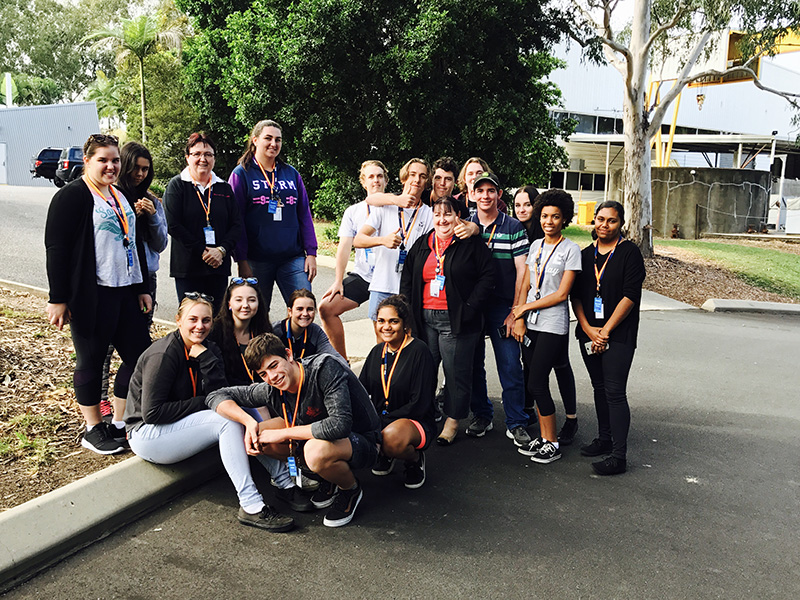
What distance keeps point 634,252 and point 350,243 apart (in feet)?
7.28

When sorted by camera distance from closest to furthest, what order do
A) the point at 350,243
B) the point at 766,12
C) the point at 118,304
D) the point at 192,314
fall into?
the point at 192,314 < the point at 118,304 < the point at 350,243 < the point at 766,12

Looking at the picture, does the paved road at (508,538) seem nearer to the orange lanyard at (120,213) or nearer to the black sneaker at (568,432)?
the black sneaker at (568,432)

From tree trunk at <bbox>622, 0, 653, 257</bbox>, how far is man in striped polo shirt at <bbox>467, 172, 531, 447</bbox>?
11.8 m

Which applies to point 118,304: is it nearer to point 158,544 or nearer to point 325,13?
point 158,544

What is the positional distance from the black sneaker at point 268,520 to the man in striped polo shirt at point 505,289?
6.45 ft

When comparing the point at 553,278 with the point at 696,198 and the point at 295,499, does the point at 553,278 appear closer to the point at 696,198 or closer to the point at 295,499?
the point at 295,499

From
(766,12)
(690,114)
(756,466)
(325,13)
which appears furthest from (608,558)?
(690,114)

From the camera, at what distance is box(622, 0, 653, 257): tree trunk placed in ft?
53.6

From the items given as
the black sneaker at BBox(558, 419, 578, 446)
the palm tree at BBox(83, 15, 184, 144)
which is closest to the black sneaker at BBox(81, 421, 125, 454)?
the black sneaker at BBox(558, 419, 578, 446)

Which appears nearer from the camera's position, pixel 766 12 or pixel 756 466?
pixel 756 466

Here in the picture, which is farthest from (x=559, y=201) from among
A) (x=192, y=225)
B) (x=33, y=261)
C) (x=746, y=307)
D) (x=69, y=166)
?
(x=69, y=166)

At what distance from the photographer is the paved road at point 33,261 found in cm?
989

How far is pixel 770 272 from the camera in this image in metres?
16.7

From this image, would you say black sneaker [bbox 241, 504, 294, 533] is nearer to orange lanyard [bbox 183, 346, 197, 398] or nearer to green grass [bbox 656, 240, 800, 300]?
orange lanyard [bbox 183, 346, 197, 398]
